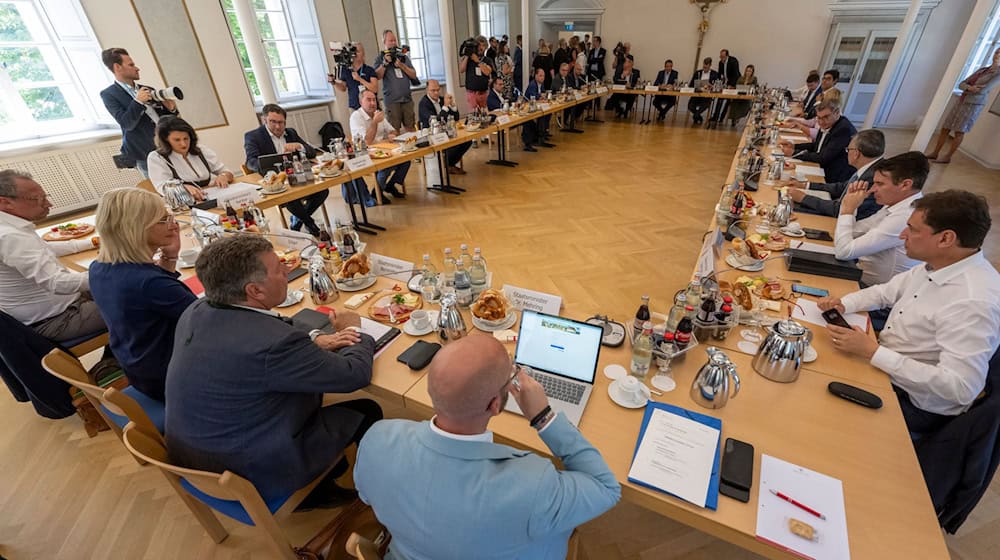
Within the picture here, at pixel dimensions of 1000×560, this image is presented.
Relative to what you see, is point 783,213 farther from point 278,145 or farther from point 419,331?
point 278,145

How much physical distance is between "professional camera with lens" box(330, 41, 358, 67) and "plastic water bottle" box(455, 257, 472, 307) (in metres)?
5.96

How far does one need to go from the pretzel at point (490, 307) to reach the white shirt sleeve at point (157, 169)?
117 inches

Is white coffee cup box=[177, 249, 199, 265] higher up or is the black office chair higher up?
white coffee cup box=[177, 249, 199, 265]

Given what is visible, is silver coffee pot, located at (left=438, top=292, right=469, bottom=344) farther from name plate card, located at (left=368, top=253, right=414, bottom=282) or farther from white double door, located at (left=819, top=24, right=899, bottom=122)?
white double door, located at (left=819, top=24, right=899, bottom=122)

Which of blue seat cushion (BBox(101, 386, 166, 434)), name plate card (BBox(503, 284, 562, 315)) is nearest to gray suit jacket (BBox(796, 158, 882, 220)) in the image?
name plate card (BBox(503, 284, 562, 315))

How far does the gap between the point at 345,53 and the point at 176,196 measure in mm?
4392

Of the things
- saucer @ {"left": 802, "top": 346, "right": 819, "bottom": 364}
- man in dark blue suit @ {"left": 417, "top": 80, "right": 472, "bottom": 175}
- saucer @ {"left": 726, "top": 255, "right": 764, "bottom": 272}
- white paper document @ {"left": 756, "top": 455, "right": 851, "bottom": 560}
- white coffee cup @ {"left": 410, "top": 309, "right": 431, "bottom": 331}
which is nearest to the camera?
white paper document @ {"left": 756, "top": 455, "right": 851, "bottom": 560}

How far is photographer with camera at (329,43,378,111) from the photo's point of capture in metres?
6.37

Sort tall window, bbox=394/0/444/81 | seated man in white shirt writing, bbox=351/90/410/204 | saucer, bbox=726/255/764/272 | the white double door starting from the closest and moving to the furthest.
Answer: saucer, bbox=726/255/764/272 < seated man in white shirt writing, bbox=351/90/410/204 < the white double door < tall window, bbox=394/0/444/81

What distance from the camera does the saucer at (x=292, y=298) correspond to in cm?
204

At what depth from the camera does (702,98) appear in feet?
29.2

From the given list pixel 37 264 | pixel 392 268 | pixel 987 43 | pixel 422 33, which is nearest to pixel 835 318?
pixel 392 268

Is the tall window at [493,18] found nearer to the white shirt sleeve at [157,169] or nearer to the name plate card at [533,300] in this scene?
the white shirt sleeve at [157,169]

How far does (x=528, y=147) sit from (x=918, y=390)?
6620 millimetres
